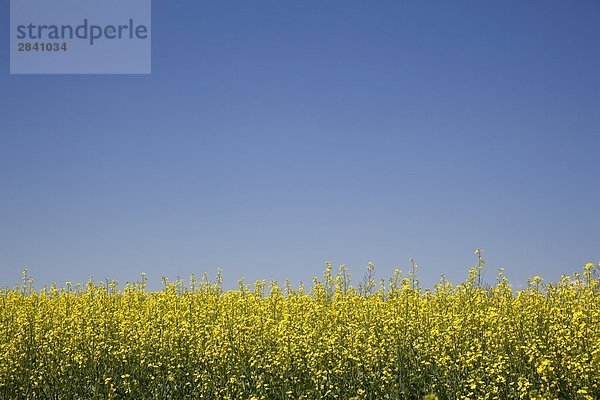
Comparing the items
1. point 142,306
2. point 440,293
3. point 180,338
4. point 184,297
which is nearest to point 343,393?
point 180,338

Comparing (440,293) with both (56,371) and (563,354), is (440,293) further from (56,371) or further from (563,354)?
(56,371)

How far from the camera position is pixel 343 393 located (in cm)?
809

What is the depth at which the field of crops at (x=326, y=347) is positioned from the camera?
26.2ft

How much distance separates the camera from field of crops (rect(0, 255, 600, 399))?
26.2ft

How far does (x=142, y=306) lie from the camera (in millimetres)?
12227

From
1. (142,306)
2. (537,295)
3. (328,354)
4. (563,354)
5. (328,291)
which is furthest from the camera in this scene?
(142,306)

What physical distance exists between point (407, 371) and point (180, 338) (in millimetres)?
3506

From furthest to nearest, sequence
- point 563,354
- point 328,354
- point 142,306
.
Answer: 1. point 142,306
2. point 328,354
3. point 563,354

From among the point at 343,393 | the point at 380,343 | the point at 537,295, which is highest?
the point at 537,295

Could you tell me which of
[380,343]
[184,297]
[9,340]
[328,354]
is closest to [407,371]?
[380,343]

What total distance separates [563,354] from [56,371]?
23.9 feet

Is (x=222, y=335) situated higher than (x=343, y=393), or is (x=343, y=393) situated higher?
(x=222, y=335)

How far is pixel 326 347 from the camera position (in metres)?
8.62

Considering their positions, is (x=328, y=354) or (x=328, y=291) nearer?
(x=328, y=354)
